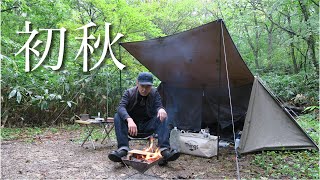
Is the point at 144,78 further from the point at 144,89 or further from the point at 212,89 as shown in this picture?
the point at 212,89

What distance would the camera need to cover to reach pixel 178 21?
443 inches

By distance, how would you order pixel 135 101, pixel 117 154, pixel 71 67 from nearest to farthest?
pixel 117 154 → pixel 135 101 → pixel 71 67

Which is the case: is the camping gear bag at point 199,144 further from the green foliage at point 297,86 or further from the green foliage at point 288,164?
the green foliage at point 297,86

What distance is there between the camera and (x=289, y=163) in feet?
10.5

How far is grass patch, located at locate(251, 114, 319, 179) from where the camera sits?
2.84m

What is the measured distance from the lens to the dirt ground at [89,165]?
2.83 m

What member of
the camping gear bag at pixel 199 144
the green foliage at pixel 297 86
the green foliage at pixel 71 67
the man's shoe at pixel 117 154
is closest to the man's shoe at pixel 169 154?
the man's shoe at pixel 117 154

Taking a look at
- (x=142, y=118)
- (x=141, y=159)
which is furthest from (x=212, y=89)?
(x=141, y=159)

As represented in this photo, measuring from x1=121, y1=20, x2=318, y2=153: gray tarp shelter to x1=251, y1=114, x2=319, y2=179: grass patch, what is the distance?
11 cm

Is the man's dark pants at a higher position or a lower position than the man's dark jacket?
lower

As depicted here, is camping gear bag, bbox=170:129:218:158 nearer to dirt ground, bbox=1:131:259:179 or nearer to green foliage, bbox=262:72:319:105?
dirt ground, bbox=1:131:259:179

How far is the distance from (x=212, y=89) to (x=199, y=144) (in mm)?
1370

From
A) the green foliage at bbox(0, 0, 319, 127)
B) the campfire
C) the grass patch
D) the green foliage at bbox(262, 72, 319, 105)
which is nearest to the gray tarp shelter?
the grass patch

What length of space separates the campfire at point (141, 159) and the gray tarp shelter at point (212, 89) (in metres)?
1.31
